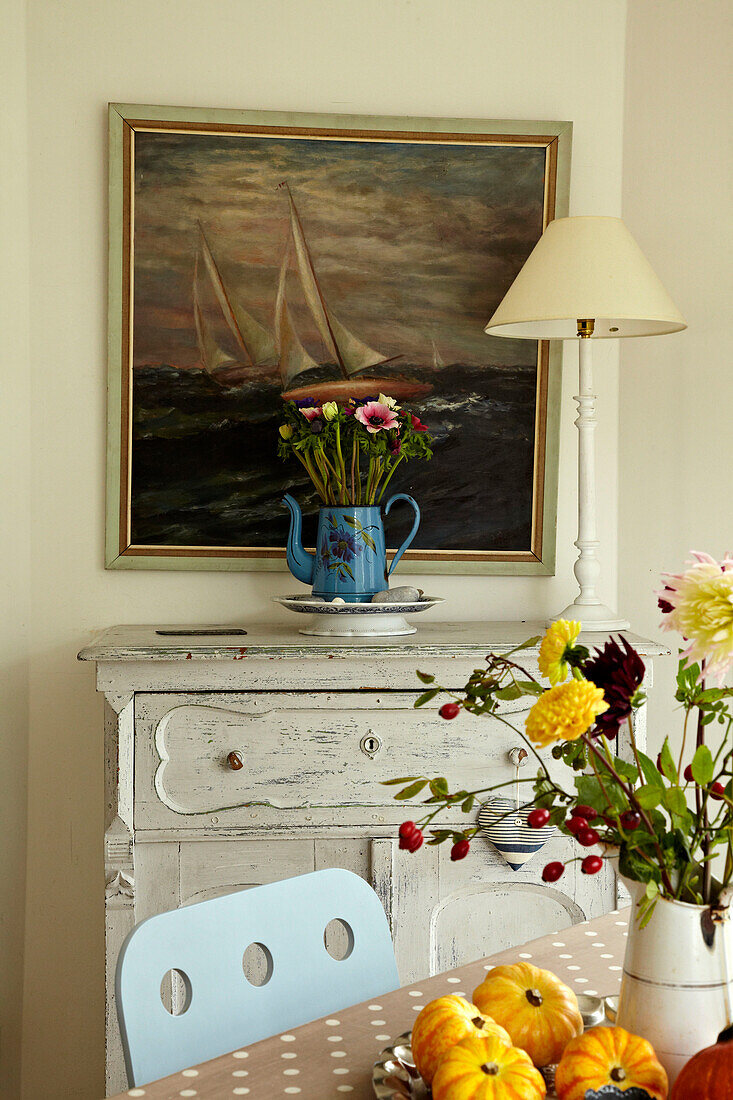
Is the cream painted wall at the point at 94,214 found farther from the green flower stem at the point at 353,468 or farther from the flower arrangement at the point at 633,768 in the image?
the flower arrangement at the point at 633,768

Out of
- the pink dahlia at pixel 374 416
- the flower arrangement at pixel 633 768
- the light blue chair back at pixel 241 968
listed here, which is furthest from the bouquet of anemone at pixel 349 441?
the flower arrangement at pixel 633 768

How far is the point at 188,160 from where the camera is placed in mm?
2064

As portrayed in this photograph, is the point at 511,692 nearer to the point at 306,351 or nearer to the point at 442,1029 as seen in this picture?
the point at 442,1029

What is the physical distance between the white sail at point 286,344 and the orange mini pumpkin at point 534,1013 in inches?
57.8

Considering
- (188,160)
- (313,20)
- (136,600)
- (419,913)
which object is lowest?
(419,913)

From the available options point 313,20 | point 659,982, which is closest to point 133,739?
point 659,982

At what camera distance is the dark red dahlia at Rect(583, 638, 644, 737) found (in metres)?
0.70

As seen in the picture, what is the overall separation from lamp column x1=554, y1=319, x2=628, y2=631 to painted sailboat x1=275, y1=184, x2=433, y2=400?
403 mm

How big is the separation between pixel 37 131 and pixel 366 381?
815 mm

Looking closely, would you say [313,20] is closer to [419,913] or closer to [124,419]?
[124,419]

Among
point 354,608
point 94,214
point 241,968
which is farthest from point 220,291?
point 241,968

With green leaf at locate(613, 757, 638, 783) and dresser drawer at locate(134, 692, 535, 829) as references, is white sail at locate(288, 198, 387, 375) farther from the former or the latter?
green leaf at locate(613, 757, 638, 783)

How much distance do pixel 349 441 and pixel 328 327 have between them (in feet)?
1.02

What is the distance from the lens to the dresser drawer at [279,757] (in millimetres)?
1720
